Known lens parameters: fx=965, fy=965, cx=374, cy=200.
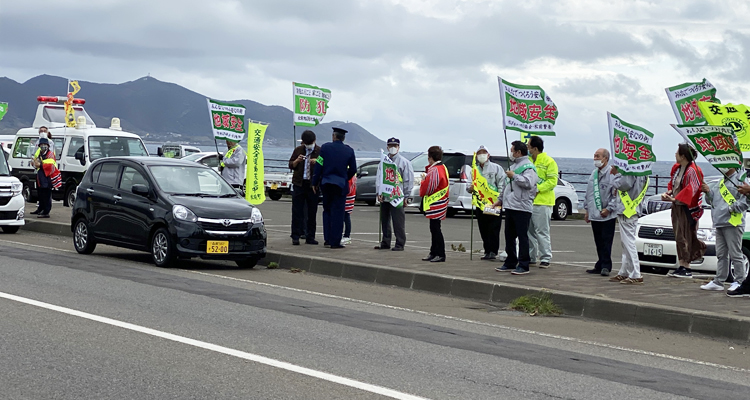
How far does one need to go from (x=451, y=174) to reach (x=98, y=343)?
1939 cm

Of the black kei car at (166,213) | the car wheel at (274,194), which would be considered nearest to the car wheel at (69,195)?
the car wheel at (274,194)

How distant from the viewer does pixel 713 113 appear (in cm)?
1079

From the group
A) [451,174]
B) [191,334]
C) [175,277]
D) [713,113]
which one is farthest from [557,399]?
[451,174]

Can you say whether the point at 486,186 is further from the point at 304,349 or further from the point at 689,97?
the point at 304,349

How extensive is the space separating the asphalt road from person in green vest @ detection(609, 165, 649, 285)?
1.93 meters

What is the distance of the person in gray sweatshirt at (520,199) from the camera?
1273cm

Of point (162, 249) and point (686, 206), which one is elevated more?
point (686, 206)

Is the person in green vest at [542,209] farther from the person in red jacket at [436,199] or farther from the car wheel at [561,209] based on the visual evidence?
the car wheel at [561,209]

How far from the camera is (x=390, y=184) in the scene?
A: 15.4 m

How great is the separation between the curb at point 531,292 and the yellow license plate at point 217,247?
1.33 meters

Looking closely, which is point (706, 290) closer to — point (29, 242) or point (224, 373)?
point (224, 373)

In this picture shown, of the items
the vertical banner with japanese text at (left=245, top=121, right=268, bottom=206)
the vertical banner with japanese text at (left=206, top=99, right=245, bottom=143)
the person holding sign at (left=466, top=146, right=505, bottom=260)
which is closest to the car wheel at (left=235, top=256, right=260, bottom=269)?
the vertical banner with japanese text at (left=245, top=121, right=268, bottom=206)

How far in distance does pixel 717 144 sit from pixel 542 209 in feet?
11.3

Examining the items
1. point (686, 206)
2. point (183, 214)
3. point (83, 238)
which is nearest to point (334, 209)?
point (183, 214)
